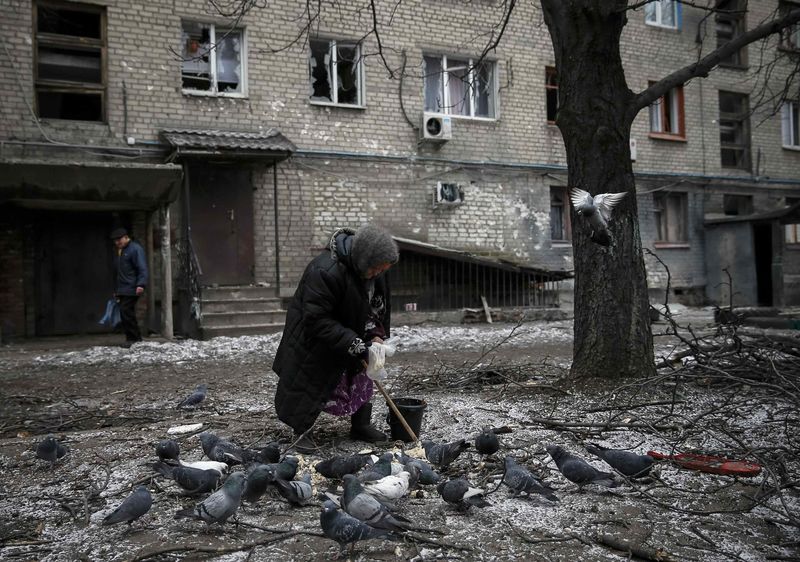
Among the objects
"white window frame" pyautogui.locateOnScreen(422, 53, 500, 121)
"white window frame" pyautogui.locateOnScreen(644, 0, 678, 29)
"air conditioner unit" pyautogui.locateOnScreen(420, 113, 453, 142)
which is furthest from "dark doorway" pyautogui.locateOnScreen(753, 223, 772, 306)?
"air conditioner unit" pyautogui.locateOnScreen(420, 113, 453, 142)

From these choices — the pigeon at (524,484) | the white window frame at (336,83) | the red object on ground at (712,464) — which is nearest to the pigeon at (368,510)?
the pigeon at (524,484)

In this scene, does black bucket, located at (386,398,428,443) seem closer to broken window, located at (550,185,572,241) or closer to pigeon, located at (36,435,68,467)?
pigeon, located at (36,435,68,467)

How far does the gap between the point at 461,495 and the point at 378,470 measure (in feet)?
1.48

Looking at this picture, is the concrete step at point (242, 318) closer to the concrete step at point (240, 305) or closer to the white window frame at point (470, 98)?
the concrete step at point (240, 305)

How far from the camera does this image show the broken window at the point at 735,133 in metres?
18.8

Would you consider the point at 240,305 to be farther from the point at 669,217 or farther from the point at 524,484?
the point at 669,217

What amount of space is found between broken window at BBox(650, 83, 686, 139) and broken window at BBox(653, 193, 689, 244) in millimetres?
1702

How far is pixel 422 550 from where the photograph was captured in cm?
285

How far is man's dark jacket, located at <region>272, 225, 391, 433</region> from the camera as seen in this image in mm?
4109

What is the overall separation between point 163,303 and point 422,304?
18.2 feet

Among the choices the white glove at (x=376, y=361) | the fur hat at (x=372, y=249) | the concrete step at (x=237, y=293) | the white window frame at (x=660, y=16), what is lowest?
the white glove at (x=376, y=361)

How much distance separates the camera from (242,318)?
11.4 meters

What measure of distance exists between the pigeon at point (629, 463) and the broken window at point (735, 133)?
17.7 metres

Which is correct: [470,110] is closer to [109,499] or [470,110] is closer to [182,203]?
[182,203]
